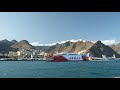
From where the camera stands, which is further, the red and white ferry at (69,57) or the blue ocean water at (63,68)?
the red and white ferry at (69,57)

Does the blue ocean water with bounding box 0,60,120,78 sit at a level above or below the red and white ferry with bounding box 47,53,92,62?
below

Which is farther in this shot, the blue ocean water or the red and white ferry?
the red and white ferry

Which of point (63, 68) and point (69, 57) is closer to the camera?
point (63, 68)

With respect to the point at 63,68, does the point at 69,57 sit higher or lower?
higher
